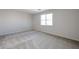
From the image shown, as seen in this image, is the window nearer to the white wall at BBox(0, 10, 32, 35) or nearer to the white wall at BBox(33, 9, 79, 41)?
the white wall at BBox(33, 9, 79, 41)

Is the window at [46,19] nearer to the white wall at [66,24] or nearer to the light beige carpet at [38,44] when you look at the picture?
the white wall at [66,24]

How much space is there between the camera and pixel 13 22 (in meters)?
5.90

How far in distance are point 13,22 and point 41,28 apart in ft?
9.08

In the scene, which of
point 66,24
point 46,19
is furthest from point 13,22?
point 66,24

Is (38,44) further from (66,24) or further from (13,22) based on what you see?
(13,22)

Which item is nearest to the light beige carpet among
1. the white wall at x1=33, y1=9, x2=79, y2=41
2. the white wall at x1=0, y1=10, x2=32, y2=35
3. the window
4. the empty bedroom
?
the empty bedroom

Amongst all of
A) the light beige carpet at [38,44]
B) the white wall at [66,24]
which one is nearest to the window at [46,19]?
the white wall at [66,24]

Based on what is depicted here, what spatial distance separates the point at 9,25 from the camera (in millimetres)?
5641

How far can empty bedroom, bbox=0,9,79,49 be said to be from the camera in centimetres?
311

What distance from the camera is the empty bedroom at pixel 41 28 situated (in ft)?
10.2

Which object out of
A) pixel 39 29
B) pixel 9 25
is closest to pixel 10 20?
pixel 9 25

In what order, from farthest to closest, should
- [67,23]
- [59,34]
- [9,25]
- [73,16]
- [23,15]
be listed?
[23,15], [9,25], [59,34], [67,23], [73,16]
